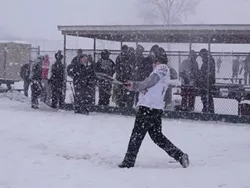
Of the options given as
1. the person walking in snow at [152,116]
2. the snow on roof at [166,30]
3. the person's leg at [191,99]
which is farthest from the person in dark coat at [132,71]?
the person walking in snow at [152,116]

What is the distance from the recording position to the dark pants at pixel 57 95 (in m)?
16.8

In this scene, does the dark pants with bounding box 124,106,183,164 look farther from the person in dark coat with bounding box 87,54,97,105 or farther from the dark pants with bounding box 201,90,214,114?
the person in dark coat with bounding box 87,54,97,105

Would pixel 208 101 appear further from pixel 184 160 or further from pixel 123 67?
pixel 184 160

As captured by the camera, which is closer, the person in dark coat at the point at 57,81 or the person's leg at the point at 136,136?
the person's leg at the point at 136,136

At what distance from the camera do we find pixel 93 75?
16.1 m

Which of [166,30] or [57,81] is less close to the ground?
[166,30]

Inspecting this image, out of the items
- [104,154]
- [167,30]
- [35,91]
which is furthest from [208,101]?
[104,154]

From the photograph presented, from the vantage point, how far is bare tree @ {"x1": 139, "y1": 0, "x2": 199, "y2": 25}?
236 feet

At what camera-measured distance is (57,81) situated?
16.7 m

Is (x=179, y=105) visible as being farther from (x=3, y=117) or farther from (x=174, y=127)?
(x=3, y=117)

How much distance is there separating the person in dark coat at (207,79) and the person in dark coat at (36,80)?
5578 millimetres

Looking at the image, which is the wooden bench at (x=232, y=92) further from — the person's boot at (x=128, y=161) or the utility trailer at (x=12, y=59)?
the utility trailer at (x=12, y=59)

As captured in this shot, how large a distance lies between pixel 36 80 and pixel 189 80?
5249 mm

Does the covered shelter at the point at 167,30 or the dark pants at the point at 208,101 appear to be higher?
the covered shelter at the point at 167,30
